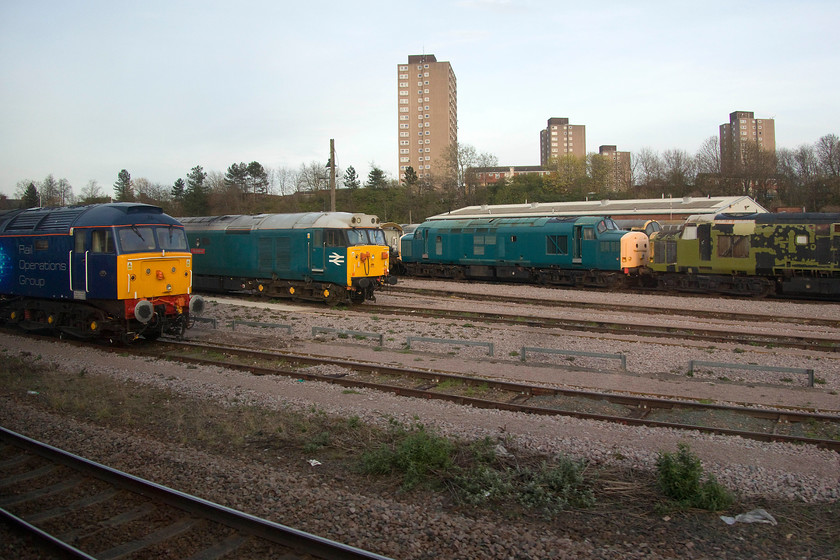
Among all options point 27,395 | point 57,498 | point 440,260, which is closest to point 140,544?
point 57,498

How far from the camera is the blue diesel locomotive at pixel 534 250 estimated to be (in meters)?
26.8

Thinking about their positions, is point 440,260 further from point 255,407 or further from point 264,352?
point 255,407

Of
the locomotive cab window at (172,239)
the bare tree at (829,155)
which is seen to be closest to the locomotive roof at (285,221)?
the locomotive cab window at (172,239)

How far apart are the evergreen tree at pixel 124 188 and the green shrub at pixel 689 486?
47459 millimetres

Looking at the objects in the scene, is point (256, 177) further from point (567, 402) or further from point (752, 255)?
point (567, 402)

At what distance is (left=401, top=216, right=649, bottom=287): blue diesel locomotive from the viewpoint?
88.0ft

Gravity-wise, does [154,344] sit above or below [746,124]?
below

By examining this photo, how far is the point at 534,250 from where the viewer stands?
94.2ft

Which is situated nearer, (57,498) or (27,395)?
(57,498)

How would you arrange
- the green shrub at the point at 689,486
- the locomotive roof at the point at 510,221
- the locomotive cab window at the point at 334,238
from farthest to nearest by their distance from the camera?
the locomotive roof at the point at 510,221 → the locomotive cab window at the point at 334,238 → the green shrub at the point at 689,486

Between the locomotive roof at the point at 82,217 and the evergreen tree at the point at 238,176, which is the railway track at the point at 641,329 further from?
the evergreen tree at the point at 238,176

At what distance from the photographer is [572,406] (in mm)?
9516

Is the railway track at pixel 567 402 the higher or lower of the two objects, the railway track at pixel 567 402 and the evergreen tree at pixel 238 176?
the lower

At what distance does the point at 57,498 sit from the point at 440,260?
89.5ft
